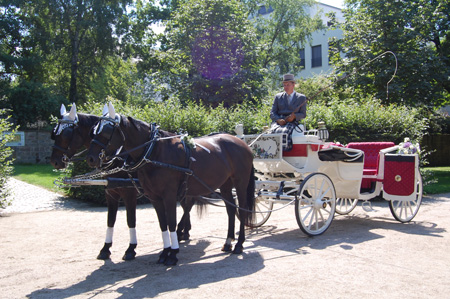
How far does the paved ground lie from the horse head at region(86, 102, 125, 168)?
1444 millimetres

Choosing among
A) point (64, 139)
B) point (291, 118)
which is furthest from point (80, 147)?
point (291, 118)

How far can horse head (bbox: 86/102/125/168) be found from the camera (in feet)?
17.0

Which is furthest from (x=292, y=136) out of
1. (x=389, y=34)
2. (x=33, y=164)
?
(x=33, y=164)

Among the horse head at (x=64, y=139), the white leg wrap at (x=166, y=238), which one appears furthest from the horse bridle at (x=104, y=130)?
the white leg wrap at (x=166, y=238)

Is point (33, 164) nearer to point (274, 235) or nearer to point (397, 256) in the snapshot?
point (274, 235)

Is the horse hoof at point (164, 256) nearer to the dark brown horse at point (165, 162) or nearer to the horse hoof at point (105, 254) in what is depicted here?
the dark brown horse at point (165, 162)

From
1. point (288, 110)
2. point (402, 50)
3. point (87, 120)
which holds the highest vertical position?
point (402, 50)

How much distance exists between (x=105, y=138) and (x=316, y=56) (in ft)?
123

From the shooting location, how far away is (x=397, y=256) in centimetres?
578

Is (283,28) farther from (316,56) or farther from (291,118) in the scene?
(291,118)

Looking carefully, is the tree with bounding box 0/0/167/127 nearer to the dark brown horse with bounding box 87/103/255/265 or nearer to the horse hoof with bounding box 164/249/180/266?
the dark brown horse with bounding box 87/103/255/265

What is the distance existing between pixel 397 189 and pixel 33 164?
69.0ft

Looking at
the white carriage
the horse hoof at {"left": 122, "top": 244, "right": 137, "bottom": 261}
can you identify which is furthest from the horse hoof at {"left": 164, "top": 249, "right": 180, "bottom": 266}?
the white carriage

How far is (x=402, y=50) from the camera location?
16.4 m
